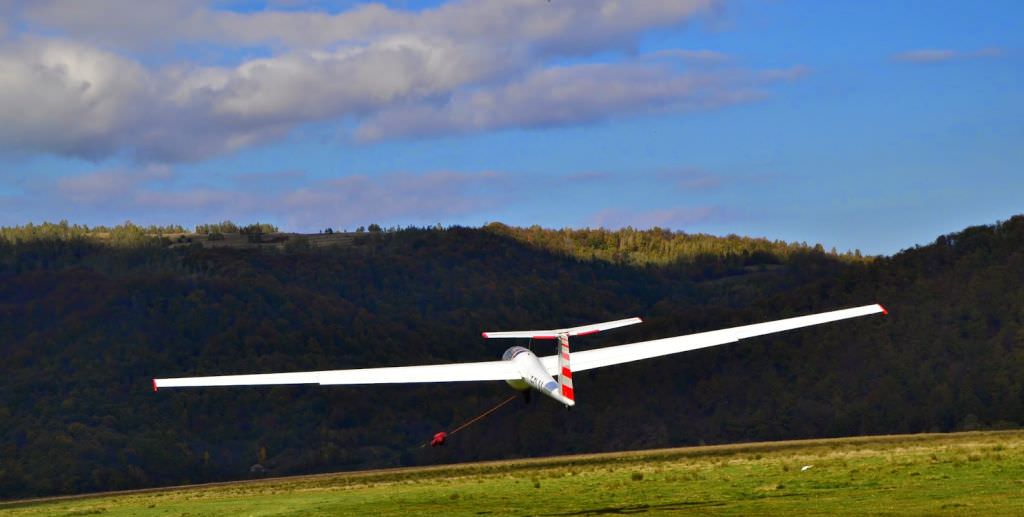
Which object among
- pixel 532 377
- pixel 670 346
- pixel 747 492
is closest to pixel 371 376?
pixel 532 377

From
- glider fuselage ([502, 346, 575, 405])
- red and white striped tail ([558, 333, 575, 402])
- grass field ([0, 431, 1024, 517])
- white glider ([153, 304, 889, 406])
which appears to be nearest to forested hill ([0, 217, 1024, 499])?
grass field ([0, 431, 1024, 517])

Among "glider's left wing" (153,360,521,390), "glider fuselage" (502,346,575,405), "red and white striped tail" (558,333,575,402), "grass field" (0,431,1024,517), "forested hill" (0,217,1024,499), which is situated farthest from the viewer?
"forested hill" (0,217,1024,499)

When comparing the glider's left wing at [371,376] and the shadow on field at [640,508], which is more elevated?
the glider's left wing at [371,376]

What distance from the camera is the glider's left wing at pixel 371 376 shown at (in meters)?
55.8

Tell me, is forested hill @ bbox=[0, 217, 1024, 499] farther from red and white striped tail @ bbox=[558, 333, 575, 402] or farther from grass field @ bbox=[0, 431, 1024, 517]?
red and white striped tail @ bbox=[558, 333, 575, 402]

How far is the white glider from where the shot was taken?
177 feet

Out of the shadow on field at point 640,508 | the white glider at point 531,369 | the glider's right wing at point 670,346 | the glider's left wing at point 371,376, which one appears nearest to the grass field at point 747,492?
the shadow on field at point 640,508

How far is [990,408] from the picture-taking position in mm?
136875

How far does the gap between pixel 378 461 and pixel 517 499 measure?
108m

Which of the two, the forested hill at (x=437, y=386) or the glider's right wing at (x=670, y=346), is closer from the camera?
the glider's right wing at (x=670, y=346)

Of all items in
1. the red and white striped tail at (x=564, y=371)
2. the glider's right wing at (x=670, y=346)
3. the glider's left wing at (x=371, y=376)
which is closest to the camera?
the red and white striped tail at (x=564, y=371)

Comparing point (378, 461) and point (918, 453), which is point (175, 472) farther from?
point (918, 453)

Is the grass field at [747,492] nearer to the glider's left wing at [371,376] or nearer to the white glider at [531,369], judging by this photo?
the white glider at [531,369]

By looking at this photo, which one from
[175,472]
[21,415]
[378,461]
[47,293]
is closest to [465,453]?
[378,461]
